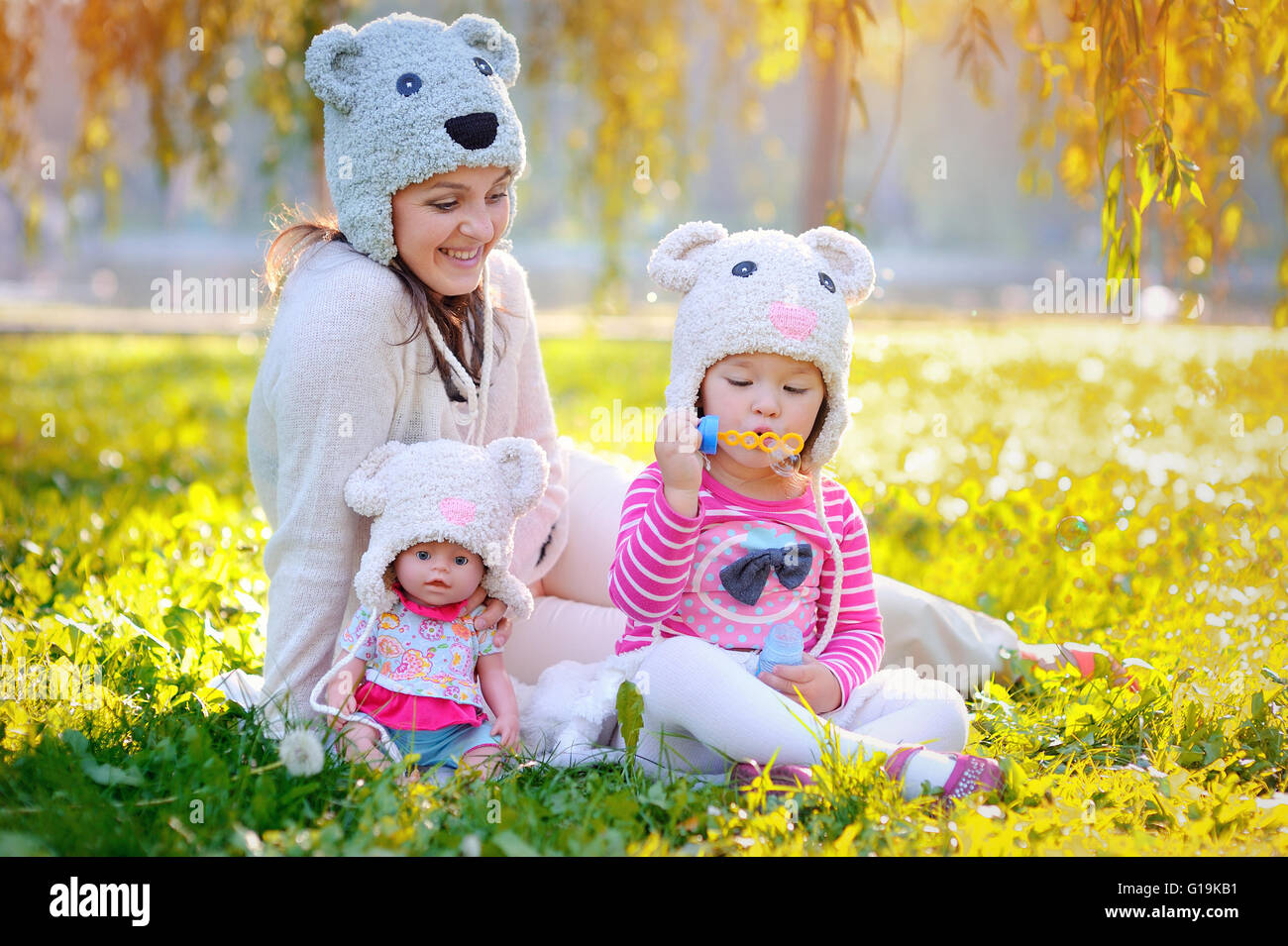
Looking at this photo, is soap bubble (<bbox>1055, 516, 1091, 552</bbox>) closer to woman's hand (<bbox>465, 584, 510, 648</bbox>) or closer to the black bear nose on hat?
woman's hand (<bbox>465, 584, 510, 648</bbox>)

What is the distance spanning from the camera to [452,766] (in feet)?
8.36

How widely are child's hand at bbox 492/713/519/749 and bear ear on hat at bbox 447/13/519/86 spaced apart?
144cm

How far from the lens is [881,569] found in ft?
13.1

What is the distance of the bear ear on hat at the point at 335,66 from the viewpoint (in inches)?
101

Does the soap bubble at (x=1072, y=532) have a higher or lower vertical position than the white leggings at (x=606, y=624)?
higher

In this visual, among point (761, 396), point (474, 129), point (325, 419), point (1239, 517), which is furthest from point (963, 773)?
point (1239, 517)

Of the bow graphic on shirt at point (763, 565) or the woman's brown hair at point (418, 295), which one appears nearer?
the bow graphic on shirt at point (763, 565)

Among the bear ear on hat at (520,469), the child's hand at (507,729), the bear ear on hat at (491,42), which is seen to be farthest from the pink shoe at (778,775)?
the bear ear on hat at (491,42)

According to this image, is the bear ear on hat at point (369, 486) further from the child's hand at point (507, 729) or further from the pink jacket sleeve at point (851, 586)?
the pink jacket sleeve at point (851, 586)

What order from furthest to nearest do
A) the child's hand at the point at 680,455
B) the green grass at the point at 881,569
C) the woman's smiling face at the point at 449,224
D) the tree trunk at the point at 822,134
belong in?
the tree trunk at the point at 822,134 → the woman's smiling face at the point at 449,224 → the child's hand at the point at 680,455 → the green grass at the point at 881,569

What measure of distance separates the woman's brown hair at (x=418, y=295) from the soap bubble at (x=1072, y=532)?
177cm

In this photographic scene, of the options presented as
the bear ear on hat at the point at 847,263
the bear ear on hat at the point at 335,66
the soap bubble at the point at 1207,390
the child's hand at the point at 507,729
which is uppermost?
the bear ear on hat at the point at 335,66

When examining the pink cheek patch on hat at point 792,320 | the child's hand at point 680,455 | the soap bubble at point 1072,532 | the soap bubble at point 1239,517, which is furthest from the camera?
the soap bubble at point 1239,517

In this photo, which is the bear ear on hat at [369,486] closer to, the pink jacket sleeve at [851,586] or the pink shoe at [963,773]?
the pink jacket sleeve at [851,586]
